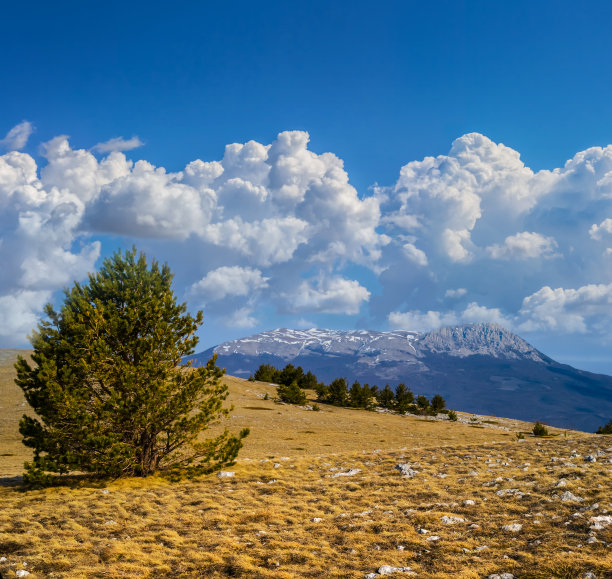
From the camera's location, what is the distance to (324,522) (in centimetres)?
1384

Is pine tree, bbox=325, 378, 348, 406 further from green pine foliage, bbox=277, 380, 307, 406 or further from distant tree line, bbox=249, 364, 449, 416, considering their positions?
green pine foliage, bbox=277, 380, 307, 406

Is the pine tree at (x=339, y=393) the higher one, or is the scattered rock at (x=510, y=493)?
the scattered rock at (x=510, y=493)

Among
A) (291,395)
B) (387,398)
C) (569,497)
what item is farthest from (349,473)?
(387,398)

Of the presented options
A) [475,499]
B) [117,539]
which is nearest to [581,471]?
[475,499]

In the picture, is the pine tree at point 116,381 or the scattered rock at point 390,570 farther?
the pine tree at point 116,381

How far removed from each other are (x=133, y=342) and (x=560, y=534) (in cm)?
1775

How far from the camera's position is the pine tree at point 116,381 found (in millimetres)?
18375

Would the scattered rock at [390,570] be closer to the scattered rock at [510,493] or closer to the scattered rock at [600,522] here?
the scattered rock at [600,522]

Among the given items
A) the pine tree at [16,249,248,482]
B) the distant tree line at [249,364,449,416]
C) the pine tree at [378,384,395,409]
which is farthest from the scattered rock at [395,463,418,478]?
the pine tree at [378,384,395,409]

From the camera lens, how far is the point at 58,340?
19844 millimetres

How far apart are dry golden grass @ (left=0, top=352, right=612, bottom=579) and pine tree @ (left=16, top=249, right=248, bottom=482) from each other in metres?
1.52

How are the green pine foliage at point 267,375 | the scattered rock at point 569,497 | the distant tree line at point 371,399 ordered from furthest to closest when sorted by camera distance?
the green pine foliage at point 267,375
the distant tree line at point 371,399
the scattered rock at point 569,497

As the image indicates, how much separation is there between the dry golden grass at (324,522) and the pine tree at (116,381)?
1516 mm

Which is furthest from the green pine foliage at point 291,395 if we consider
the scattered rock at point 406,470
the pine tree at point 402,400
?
the scattered rock at point 406,470
